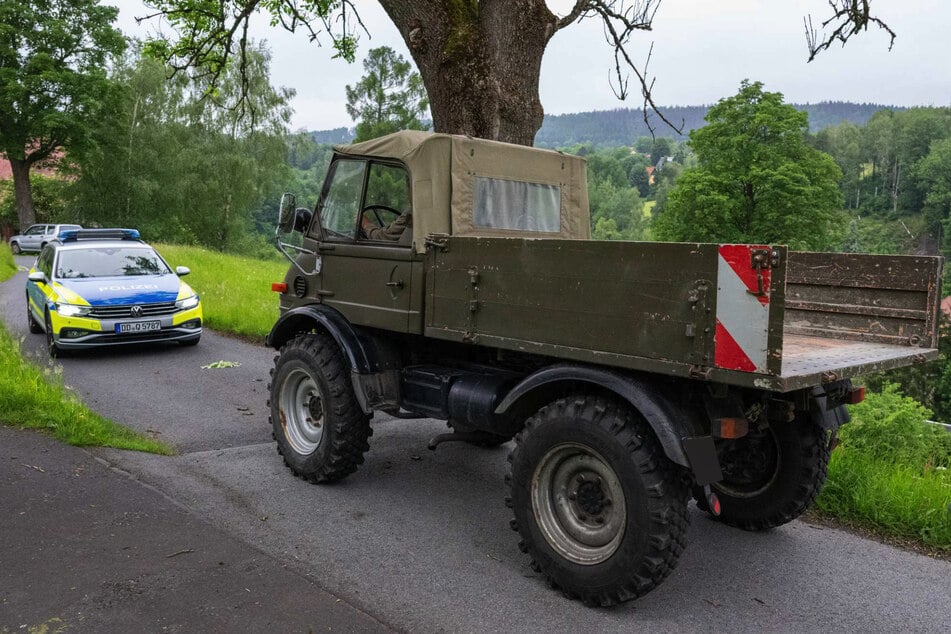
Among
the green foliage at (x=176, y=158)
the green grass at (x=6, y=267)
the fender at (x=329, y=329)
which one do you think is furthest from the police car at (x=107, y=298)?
the green foliage at (x=176, y=158)

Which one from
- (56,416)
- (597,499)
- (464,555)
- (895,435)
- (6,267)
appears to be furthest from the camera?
(6,267)

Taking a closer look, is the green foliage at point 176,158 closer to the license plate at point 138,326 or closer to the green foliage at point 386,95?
the green foliage at point 386,95

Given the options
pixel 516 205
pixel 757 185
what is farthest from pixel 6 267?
pixel 757 185

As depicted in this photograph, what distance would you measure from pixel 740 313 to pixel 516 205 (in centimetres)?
265

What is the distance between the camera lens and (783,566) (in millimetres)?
4484

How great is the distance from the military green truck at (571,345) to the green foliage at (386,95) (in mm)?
37537

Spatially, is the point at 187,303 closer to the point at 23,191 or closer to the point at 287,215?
the point at 287,215

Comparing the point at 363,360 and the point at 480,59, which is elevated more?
→ the point at 480,59

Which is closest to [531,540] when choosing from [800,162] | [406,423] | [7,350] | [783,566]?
[783,566]

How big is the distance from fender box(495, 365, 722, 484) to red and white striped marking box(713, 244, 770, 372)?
424 millimetres

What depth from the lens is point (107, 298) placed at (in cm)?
1058

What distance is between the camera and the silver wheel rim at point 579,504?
395 centimetres

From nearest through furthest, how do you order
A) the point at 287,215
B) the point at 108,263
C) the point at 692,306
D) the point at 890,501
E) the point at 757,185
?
1. the point at 692,306
2. the point at 890,501
3. the point at 287,215
4. the point at 108,263
5. the point at 757,185

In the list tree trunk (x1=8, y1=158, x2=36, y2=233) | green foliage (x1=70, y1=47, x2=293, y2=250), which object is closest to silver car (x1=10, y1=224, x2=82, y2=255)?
tree trunk (x1=8, y1=158, x2=36, y2=233)
